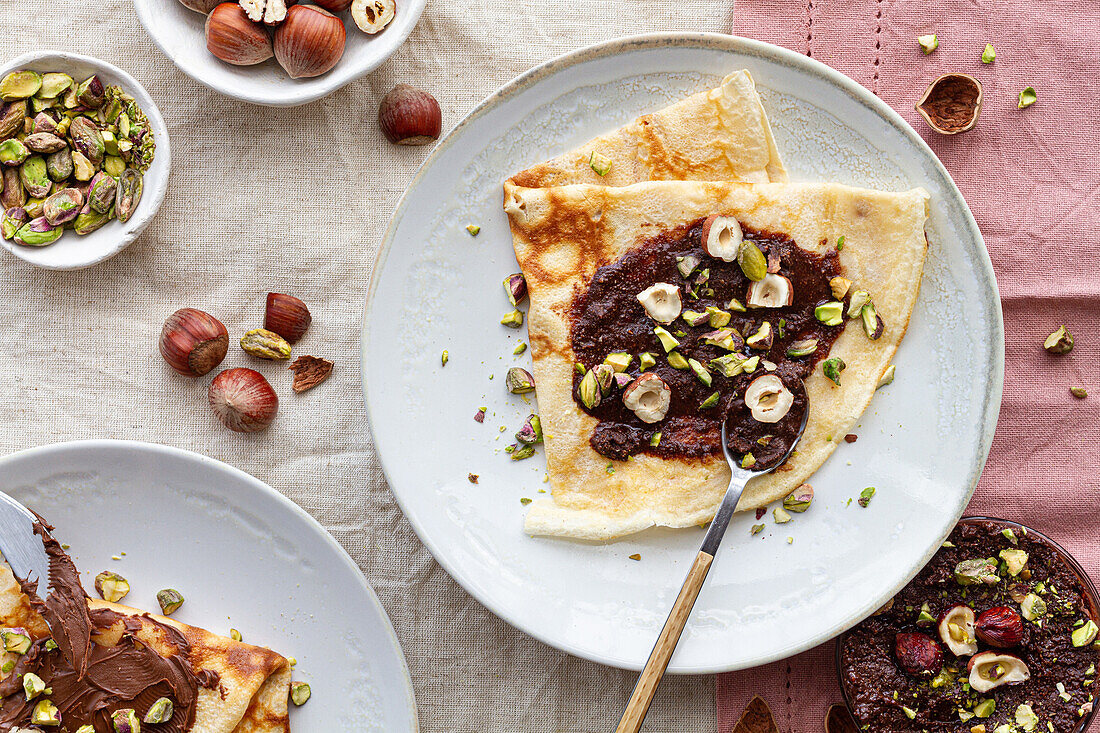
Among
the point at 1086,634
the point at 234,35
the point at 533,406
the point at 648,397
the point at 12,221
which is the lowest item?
the point at 1086,634

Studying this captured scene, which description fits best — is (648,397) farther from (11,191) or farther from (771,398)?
(11,191)

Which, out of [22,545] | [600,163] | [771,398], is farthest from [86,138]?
[771,398]

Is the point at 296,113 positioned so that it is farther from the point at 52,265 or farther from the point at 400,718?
the point at 400,718

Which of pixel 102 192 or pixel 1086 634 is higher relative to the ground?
pixel 102 192

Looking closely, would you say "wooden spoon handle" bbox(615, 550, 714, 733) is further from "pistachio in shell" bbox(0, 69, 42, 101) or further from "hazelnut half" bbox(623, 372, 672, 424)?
"pistachio in shell" bbox(0, 69, 42, 101)

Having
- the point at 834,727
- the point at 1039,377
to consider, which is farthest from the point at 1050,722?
the point at 1039,377

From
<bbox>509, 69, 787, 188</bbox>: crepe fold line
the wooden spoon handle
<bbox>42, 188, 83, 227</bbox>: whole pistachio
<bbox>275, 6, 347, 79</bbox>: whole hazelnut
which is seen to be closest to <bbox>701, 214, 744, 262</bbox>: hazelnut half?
<bbox>509, 69, 787, 188</bbox>: crepe fold line
